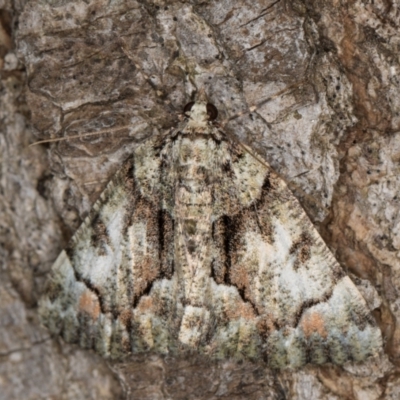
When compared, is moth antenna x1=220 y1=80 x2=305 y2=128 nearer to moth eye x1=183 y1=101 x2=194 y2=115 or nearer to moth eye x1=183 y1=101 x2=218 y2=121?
moth eye x1=183 y1=101 x2=218 y2=121

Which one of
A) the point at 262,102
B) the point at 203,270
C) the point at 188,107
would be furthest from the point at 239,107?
the point at 203,270

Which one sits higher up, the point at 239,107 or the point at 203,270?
the point at 239,107

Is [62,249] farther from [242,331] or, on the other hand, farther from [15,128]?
[242,331]

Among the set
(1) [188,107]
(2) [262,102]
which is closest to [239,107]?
(2) [262,102]

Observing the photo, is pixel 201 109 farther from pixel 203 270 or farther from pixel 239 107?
pixel 203 270

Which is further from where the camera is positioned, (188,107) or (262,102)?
(188,107)

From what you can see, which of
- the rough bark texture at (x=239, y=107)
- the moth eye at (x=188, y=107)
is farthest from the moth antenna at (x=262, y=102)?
the moth eye at (x=188, y=107)

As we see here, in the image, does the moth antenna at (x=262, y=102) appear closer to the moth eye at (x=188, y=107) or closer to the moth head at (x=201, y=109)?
the moth head at (x=201, y=109)
